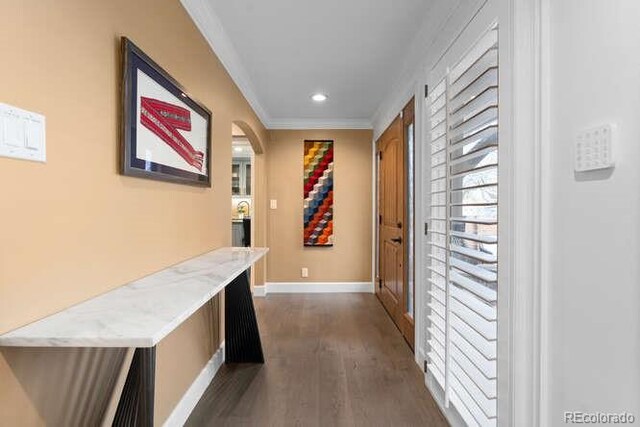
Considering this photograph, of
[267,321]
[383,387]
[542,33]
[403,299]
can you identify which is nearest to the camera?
[542,33]

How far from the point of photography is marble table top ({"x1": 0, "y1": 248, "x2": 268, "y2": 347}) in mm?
820

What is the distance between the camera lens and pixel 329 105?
4.05 m

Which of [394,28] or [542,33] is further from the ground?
[394,28]

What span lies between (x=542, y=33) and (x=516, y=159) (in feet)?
1.38

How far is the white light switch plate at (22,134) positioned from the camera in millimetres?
786

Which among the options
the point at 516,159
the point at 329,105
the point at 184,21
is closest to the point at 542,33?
the point at 516,159

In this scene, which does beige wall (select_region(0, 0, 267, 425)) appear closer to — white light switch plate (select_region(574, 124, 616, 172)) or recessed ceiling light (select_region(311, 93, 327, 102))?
white light switch plate (select_region(574, 124, 616, 172))

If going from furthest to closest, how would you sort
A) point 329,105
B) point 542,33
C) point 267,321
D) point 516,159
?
1. point 329,105
2. point 267,321
3. point 516,159
4. point 542,33

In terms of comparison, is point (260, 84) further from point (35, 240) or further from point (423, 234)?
point (35, 240)

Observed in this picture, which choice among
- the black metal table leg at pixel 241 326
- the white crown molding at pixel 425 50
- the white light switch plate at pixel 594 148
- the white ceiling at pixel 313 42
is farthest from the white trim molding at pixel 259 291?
the white light switch plate at pixel 594 148

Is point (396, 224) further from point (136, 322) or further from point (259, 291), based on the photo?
point (136, 322)

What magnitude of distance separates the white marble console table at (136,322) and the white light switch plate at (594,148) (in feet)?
4.03

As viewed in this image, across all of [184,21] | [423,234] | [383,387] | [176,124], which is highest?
[184,21]

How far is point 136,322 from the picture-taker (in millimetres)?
923
